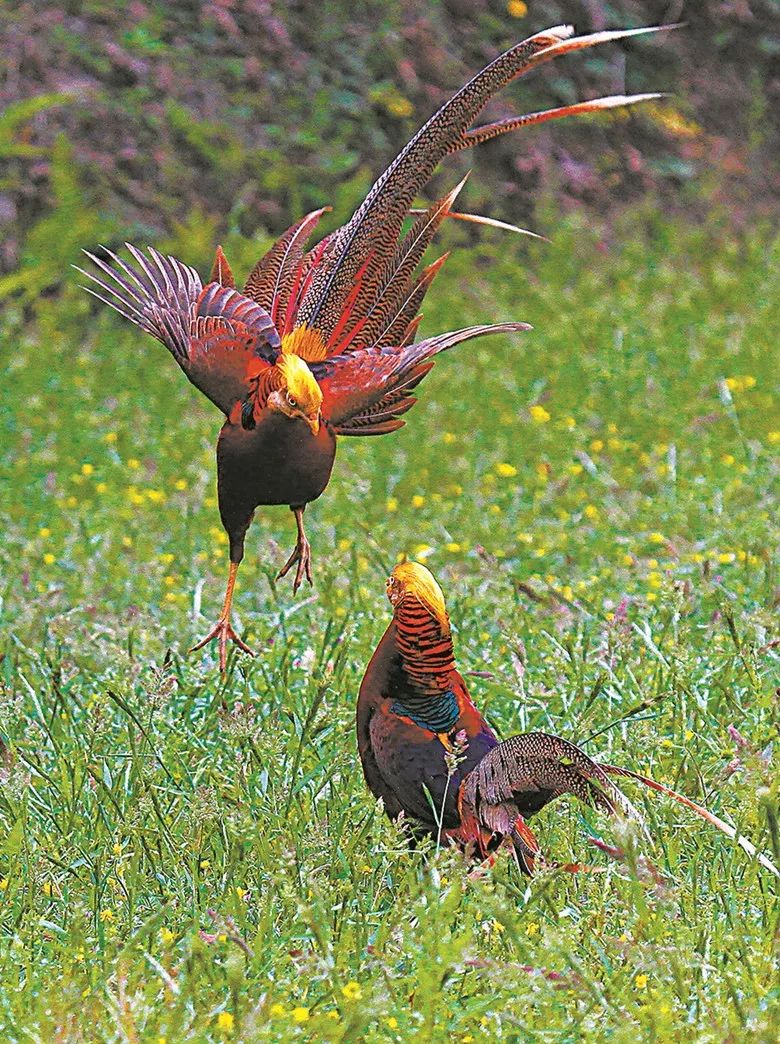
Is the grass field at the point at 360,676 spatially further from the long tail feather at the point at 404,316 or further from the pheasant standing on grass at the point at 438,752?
the long tail feather at the point at 404,316

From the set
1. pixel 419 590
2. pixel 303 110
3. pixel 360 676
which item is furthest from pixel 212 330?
pixel 303 110

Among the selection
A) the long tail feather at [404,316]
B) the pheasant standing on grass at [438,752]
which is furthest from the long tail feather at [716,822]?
the long tail feather at [404,316]

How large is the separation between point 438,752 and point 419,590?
299 mm

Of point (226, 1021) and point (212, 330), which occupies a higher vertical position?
point (212, 330)

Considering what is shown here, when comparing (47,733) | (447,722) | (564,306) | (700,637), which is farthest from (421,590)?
(564,306)

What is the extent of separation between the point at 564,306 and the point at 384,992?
5.38m

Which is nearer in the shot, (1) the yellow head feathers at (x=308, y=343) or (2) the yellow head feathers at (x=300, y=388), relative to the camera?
(2) the yellow head feathers at (x=300, y=388)

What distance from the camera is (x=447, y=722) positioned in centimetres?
319

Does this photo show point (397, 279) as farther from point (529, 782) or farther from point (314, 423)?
point (529, 782)

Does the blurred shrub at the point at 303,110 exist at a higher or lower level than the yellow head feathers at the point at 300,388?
lower

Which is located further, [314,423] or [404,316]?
[404,316]

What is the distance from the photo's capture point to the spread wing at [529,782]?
2.86 metres

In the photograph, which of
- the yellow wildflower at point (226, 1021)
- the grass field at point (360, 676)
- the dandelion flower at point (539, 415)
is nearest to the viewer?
the yellow wildflower at point (226, 1021)

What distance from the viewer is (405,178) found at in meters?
3.15
